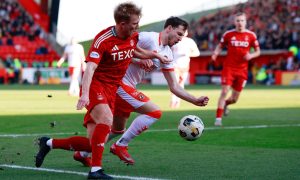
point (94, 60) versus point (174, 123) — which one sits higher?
point (94, 60)

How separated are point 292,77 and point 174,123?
1224 inches

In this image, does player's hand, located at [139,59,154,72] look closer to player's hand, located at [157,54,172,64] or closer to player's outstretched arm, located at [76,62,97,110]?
player's hand, located at [157,54,172,64]

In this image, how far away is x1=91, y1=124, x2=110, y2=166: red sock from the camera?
8273 mm

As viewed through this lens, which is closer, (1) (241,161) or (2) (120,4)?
(2) (120,4)

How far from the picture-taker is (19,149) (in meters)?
11.3

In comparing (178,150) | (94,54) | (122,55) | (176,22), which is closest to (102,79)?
(122,55)

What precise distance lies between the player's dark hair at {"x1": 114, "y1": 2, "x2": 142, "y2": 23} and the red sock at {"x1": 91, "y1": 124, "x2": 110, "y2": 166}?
126 centimetres

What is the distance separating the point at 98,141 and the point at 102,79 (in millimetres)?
817

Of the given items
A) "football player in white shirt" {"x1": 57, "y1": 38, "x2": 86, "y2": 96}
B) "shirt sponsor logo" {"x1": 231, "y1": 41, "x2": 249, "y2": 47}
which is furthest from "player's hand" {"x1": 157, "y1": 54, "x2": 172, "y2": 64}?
"football player in white shirt" {"x1": 57, "y1": 38, "x2": 86, "y2": 96}

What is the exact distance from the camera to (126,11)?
820 cm

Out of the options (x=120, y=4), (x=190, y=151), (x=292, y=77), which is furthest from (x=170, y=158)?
(x=292, y=77)

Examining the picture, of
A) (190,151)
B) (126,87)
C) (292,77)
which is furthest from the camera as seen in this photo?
(292,77)

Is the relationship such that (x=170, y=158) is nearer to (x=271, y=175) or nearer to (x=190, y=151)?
(x=190, y=151)

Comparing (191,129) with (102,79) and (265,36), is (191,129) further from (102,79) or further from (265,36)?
(265,36)
